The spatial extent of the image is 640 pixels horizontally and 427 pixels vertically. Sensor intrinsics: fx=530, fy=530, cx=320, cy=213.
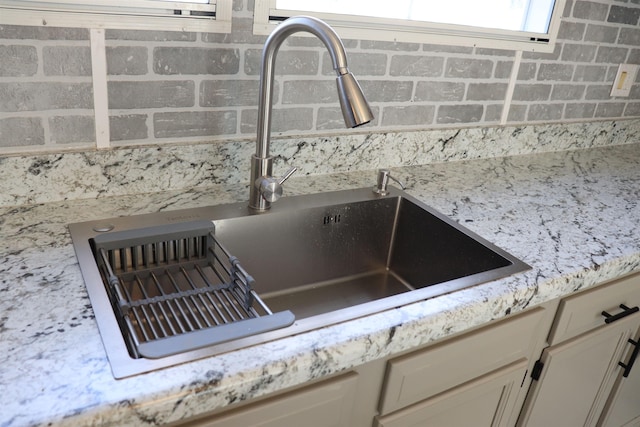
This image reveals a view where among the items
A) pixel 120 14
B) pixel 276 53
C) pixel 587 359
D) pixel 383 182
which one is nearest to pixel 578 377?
pixel 587 359

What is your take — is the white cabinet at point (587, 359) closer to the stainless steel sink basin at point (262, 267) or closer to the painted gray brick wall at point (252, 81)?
the stainless steel sink basin at point (262, 267)

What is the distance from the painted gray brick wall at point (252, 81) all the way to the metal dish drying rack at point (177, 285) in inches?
10.7

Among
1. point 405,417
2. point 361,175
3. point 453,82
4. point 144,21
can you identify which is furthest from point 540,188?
point 144,21

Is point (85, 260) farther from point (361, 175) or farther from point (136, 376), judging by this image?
point (361, 175)

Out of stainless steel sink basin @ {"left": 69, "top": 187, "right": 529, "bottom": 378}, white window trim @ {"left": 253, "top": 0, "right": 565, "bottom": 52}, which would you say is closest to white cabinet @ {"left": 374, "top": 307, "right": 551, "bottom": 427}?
stainless steel sink basin @ {"left": 69, "top": 187, "right": 529, "bottom": 378}

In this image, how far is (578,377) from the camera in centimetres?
134

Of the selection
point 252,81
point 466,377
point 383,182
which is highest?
point 252,81

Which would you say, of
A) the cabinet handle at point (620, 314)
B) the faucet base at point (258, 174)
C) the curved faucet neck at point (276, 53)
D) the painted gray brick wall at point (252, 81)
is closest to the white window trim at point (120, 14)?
the painted gray brick wall at point (252, 81)

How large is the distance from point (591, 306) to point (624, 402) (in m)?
0.58

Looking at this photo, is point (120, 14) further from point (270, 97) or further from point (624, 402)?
point (624, 402)

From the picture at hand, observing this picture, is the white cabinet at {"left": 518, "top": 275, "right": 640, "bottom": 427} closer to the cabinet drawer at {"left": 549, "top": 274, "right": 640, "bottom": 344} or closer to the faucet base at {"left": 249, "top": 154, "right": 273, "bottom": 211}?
the cabinet drawer at {"left": 549, "top": 274, "right": 640, "bottom": 344}

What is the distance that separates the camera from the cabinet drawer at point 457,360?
93 cm

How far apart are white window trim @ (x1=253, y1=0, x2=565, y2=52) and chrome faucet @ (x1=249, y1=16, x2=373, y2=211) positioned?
0.20 metres

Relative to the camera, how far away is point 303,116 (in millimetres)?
1387
